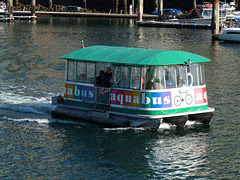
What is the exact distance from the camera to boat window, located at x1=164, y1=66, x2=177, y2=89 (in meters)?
28.5

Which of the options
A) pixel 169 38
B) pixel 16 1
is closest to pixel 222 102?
pixel 169 38

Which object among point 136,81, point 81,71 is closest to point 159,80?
point 136,81

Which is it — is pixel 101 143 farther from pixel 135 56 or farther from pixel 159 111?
pixel 135 56

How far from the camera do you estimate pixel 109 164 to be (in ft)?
80.3

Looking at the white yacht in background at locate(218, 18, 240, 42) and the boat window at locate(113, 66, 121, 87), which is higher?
the white yacht in background at locate(218, 18, 240, 42)

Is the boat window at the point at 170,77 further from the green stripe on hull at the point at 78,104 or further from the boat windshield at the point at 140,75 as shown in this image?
the green stripe on hull at the point at 78,104

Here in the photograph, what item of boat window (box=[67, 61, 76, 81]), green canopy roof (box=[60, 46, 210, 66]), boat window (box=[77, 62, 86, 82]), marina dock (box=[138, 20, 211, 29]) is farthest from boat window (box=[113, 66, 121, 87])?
marina dock (box=[138, 20, 211, 29])

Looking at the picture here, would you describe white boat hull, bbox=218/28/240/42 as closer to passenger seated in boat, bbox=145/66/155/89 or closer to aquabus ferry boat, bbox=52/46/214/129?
aquabus ferry boat, bbox=52/46/214/129

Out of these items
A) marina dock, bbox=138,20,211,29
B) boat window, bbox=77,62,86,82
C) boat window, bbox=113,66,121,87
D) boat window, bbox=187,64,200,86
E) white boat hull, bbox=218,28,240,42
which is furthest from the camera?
marina dock, bbox=138,20,211,29

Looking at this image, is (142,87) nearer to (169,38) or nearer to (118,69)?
(118,69)

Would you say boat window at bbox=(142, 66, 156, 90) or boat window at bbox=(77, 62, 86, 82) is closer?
boat window at bbox=(142, 66, 156, 90)

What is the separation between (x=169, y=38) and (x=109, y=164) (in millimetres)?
57161

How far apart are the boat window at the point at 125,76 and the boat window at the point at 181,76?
8.83 ft

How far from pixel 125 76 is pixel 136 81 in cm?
83
